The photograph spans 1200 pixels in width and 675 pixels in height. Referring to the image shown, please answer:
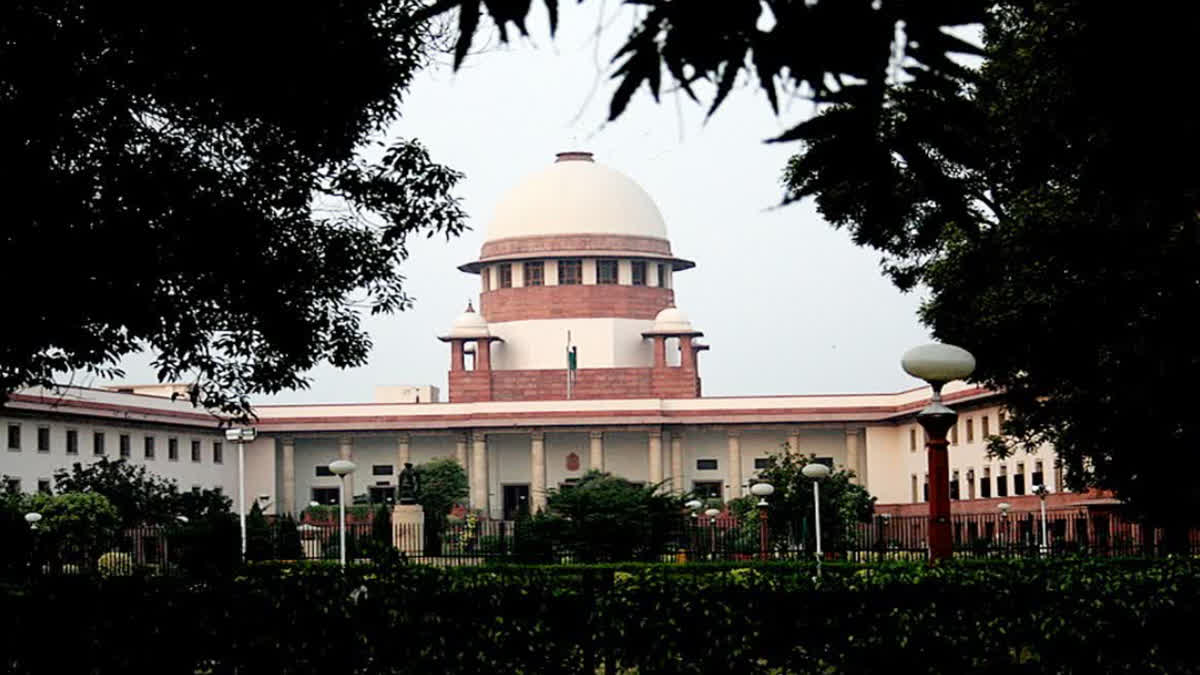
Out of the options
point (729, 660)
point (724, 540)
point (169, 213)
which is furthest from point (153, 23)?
point (724, 540)

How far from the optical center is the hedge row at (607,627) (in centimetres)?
1042

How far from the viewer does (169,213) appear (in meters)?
14.1

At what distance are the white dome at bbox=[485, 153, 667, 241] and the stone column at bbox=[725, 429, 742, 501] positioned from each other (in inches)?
392

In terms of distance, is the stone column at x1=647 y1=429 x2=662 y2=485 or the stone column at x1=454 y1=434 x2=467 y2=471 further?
the stone column at x1=454 y1=434 x2=467 y2=471

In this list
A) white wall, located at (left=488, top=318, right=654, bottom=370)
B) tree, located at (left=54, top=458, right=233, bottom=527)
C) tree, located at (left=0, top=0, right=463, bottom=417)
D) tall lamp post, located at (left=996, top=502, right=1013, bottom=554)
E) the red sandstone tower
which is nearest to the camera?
tree, located at (left=0, top=0, right=463, bottom=417)

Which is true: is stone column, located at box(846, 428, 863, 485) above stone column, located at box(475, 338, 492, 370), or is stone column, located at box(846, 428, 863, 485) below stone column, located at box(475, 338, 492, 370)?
below

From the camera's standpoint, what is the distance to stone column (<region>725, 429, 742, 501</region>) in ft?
246

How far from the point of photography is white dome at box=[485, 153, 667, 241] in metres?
79.4

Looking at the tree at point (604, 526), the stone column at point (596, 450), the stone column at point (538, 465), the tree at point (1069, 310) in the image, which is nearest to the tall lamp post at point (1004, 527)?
the tree at point (604, 526)

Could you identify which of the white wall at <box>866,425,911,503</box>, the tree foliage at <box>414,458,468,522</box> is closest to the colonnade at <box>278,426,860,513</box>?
the white wall at <box>866,425,911,503</box>

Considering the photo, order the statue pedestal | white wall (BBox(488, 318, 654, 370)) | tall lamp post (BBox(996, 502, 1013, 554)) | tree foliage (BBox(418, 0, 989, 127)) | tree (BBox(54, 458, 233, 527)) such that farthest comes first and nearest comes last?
white wall (BBox(488, 318, 654, 370)) < tree (BBox(54, 458, 233, 527)) < the statue pedestal < tall lamp post (BBox(996, 502, 1013, 554)) < tree foliage (BBox(418, 0, 989, 127))

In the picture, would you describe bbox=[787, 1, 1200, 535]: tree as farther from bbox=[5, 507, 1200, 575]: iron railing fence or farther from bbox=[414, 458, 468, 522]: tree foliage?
bbox=[414, 458, 468, 522]: tree foliage

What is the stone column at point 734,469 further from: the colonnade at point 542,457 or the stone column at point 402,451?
the stone column at point 402,451

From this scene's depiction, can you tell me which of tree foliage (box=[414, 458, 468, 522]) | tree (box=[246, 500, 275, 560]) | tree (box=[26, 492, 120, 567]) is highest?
tree foliage (box=[414, 458, 468, 522])
